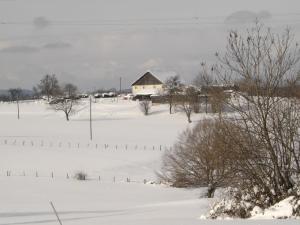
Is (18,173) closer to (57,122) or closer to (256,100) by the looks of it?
(256,100)

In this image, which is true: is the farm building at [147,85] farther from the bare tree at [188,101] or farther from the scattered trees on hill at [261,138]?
the scattered trees on hill at [261,138]

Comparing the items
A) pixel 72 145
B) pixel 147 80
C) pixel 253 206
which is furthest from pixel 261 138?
pixel 147 80

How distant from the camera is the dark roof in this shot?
14088cm

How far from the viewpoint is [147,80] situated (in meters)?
142

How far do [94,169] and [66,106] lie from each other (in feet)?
214

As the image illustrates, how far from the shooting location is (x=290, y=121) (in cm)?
1503

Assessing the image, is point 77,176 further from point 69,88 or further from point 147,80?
point 69,88

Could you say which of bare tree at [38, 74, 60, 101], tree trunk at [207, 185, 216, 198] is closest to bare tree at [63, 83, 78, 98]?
bare tree at [38, 74, 60, 101]

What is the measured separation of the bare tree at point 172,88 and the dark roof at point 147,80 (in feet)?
19.7

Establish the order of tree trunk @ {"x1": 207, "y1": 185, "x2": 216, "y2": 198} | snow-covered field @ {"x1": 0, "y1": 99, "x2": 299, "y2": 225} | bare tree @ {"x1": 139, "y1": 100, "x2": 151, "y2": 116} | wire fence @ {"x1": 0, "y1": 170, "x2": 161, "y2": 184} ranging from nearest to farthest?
snow-covered field @ {"x1": 0, "y1": 99, "x2": 299, "y2": 225}, tree trunk @ {"x1": 207, "y1": 185, "x2": 216, "y2": 198}, wire fence @ {"x1": 0, "y1": 170, "x2": 161, "y2": 184}, bare tree @ {"x1": 139, "y1": 100, "x2": 151, "y2": 116}

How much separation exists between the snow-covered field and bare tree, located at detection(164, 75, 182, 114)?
3254mm

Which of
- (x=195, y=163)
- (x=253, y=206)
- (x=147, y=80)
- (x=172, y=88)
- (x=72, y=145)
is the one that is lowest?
(x=72, y=145)

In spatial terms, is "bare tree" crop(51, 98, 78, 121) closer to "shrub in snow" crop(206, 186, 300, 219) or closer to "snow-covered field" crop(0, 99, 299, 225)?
"snow-covered field" crop(0, 99, 299, 225)

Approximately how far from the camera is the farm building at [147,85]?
140 meters
